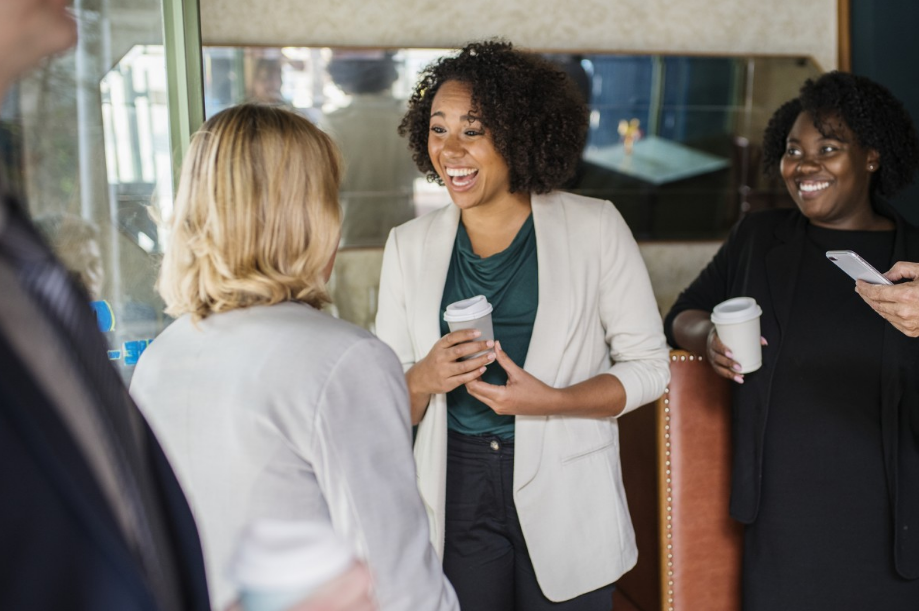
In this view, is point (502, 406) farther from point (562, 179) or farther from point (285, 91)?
point (285, 91)

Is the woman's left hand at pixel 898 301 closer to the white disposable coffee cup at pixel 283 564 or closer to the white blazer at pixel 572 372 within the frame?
the white blazer at pixel 572 372

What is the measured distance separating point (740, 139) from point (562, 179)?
93.6 inches

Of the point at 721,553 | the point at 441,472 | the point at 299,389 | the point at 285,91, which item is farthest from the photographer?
the point at 285,91

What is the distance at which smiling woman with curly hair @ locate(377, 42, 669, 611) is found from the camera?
5.66 feet

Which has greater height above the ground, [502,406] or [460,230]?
[460,230]

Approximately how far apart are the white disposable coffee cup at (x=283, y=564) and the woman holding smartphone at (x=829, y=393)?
5.05ft

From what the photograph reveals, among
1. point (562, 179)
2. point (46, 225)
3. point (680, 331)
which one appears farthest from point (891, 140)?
point (46, 225)

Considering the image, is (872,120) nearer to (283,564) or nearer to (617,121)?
(617,121)

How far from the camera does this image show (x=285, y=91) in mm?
3496

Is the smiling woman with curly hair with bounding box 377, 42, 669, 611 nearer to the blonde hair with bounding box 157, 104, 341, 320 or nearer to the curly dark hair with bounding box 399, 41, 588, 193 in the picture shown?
the curly dark hair with bounding box 399, 41, 588, 193

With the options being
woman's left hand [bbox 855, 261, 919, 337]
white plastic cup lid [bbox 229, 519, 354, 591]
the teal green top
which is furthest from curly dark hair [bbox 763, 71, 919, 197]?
white plastic cup lid [bbox 229, 519, 354, 591]

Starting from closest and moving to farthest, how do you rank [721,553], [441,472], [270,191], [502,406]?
[270,191] → [502,406] → [441,472] → [721,553]

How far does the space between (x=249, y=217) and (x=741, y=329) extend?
3.82 feet

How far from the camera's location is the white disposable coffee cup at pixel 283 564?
0.53m
